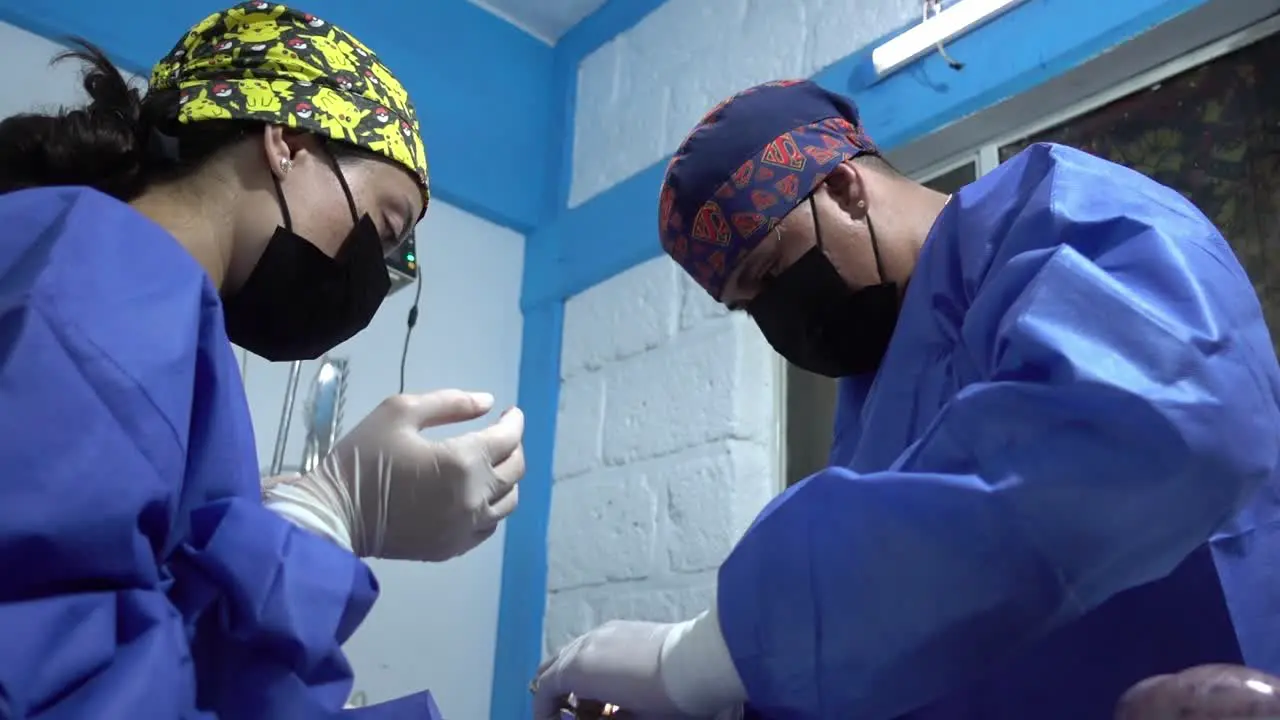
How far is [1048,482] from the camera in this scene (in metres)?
0.62

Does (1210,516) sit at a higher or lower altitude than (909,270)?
lower

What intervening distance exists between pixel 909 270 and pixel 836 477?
1.31 feet

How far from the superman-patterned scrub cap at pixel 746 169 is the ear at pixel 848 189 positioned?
1cm

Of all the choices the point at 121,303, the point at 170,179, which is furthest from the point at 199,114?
the point at 121,303

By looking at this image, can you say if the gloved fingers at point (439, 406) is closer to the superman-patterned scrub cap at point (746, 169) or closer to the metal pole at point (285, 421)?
the superman-patterned scrub cap at point (746, 169)

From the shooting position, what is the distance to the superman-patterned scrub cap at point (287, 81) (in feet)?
3.14

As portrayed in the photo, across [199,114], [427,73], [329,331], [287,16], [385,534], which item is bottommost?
[385,534]

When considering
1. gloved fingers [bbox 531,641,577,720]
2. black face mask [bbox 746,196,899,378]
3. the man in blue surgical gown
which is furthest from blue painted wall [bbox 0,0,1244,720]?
gloved fingers [bbox 531,641,577,720]

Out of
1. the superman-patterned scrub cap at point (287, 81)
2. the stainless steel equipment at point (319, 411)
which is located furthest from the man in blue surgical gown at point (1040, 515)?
the stainless steel equipment at point (319, 411)

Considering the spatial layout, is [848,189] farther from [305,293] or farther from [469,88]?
[469,88]

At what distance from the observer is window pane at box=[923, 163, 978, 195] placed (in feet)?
5.11

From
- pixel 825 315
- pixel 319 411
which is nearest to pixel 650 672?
pixel 825 315

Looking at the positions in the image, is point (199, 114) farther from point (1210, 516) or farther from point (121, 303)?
point (1210, 516)

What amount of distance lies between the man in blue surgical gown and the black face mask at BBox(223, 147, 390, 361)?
45 cm
